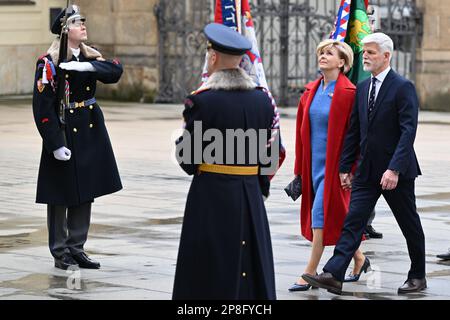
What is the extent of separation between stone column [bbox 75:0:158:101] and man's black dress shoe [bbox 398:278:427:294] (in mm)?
16933

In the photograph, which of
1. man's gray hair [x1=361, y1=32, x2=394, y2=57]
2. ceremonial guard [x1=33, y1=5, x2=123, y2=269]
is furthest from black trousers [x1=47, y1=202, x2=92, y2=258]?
man's gray hair [x1=361, y1=32, x2=394, y2=57]

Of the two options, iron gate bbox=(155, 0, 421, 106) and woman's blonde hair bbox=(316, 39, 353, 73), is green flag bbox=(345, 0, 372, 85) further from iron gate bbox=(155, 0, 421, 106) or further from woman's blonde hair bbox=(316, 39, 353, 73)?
iron gate bbox=(155, 0, 421, 106)

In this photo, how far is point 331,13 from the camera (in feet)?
77.2

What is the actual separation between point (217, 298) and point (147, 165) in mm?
9242

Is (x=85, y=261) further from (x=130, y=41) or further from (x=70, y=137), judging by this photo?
(x=130, y=41)

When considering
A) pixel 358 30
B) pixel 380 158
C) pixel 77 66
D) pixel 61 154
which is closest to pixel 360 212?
pixel 380 158

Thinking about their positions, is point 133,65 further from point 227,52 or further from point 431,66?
point 227,52

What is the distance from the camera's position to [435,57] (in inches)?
906

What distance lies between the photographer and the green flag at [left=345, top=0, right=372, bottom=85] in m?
10.4

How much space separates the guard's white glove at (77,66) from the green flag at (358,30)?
2194 mm

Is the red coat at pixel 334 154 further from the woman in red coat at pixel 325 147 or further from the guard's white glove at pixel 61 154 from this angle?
the guard's white glove at pixel 61 154

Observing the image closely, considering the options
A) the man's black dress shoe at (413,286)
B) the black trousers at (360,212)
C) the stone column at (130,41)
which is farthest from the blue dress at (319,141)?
the stone column at (130,41)

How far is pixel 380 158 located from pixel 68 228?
96.1 inches
